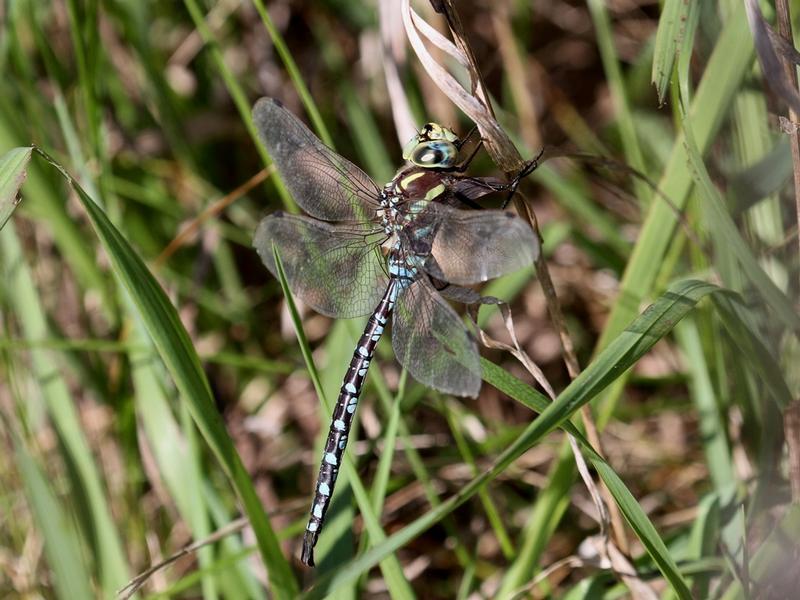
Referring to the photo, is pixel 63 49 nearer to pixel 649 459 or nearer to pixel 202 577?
pixel 202 577

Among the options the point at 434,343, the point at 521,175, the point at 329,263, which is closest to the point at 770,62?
the point at 521,175

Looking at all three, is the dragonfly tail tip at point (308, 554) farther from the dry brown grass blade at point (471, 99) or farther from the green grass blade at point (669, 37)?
the green grass blade at point (669, 37)

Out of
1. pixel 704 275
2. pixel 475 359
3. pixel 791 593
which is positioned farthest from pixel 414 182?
pixel 791 593

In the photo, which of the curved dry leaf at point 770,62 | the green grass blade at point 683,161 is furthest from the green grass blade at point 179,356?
the curved dry leaf at point 770,62

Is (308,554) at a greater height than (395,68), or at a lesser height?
lesser

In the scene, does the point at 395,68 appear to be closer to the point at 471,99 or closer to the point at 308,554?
the point at 471,99
